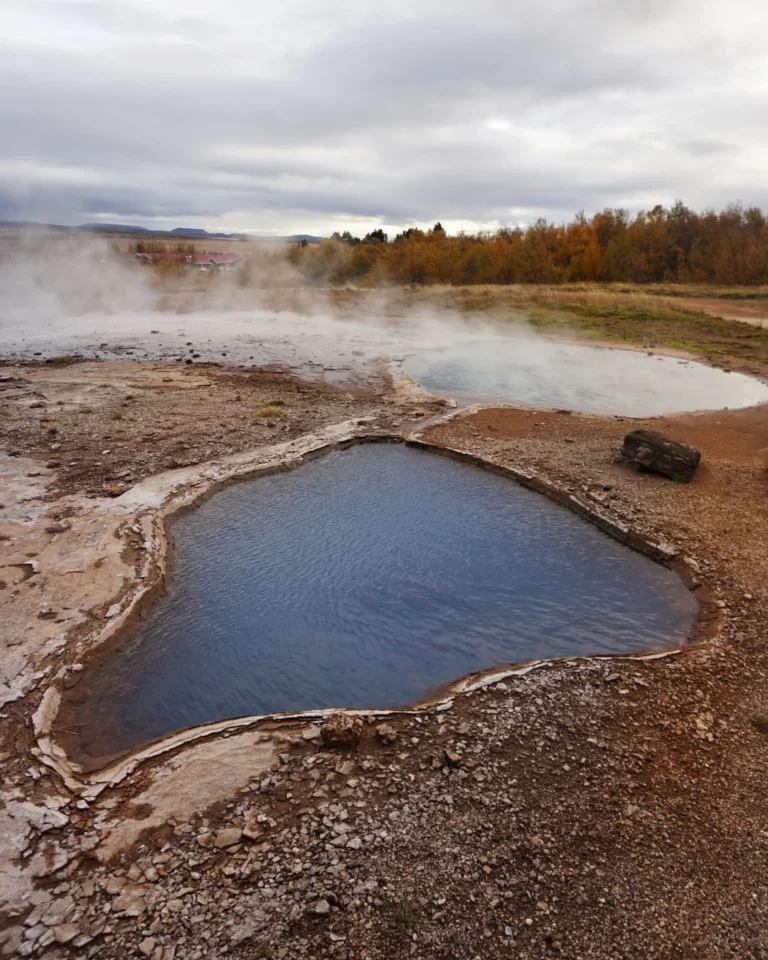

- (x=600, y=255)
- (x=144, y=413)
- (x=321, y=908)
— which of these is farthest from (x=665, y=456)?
(x=600, y=255)

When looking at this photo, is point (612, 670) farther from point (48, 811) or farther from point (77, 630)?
point (77, 630)

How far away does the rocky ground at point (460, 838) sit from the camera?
3.02 m

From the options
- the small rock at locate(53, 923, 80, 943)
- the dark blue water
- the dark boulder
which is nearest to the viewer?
the small rock at locate(53, 923, 80, 943)

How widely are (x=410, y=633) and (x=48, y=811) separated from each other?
114 inches

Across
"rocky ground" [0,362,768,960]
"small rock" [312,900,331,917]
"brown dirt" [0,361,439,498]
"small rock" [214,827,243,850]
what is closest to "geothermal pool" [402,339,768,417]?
"brown dirt" [0,361,439,498]

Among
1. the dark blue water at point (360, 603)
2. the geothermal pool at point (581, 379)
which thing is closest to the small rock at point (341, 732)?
the dark blue water at point (360, 603)

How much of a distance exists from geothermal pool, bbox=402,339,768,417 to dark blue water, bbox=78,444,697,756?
222 inches

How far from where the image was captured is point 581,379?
15406mm

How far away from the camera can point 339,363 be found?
16.4 m

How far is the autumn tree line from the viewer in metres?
36.7

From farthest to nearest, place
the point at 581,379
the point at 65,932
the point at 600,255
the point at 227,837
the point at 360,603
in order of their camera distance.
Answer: the point at 600,255 → the point at 581,379 → the point at 360,603 → the point at 227,837 → the point at 65,932

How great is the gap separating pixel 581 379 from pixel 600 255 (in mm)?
26286

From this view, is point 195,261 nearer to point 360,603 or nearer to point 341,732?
point 360,603

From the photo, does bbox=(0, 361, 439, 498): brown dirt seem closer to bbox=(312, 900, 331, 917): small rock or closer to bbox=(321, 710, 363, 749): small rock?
bbox=(321, 710, 363, 749): small rock
